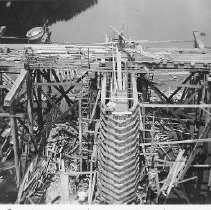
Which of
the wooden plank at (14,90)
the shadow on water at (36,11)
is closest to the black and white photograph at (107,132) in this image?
the wooden plank at (14,90)

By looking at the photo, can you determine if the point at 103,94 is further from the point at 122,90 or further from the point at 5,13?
the point at 5,13

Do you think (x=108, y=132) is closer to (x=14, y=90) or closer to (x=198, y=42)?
(x=14, y=90)

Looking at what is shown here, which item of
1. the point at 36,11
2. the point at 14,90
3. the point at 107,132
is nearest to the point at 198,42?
the point at 107,132

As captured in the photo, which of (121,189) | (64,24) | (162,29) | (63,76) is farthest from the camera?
(64,24)

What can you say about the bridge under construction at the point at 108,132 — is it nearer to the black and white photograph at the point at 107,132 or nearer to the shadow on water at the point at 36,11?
the black and white photograph at the point at 107,132

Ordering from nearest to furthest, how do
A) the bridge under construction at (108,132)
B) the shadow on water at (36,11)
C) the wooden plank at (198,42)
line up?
the bridge under construction at (108,132) < the wooden plank at (198,42) < the shadow on water at (36,11)

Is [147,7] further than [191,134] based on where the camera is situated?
Yes

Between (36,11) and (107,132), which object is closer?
(107,132)

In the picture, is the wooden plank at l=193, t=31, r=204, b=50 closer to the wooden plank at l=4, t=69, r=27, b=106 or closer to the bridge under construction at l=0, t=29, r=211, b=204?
the bridge under construction at l=0, t=29, r=211, b=204

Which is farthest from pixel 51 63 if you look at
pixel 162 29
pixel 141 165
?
pixel 162 29
